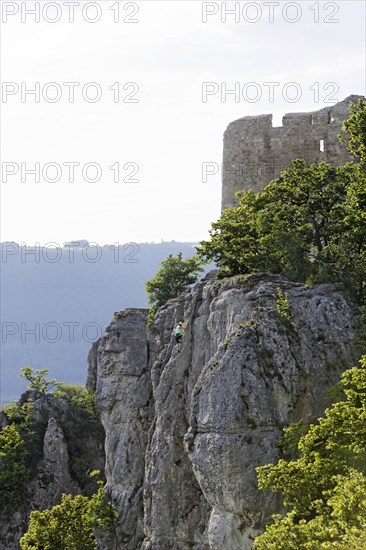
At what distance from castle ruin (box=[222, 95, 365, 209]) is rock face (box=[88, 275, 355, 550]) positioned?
12.3 metres

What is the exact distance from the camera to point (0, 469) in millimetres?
64875

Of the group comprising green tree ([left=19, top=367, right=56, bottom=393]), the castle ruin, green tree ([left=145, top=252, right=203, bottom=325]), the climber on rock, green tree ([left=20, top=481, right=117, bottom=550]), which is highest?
the castle ruin

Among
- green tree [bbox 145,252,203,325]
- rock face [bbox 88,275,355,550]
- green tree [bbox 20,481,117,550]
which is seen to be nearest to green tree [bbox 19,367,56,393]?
green tree [bbox 145,252,203,325]

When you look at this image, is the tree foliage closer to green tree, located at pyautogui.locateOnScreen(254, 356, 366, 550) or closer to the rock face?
the rock face

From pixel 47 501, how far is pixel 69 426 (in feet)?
22.0

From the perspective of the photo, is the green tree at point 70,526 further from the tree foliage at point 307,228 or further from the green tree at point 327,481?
the green tree at point 327,481

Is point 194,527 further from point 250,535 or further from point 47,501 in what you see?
point 47,501

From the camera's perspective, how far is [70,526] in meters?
47.6

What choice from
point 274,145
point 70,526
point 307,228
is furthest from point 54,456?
point 307,228

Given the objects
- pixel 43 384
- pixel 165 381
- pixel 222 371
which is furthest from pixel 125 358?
pixel 43 384

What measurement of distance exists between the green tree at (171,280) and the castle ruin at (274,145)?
449 cm

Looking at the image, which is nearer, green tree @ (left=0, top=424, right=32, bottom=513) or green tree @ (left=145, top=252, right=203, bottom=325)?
green tree @ (left=145, top=252, right=203, bottom=325)

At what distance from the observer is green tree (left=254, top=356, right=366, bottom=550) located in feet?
81.7

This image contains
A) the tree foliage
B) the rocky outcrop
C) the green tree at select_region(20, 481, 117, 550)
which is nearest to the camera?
the tree foliage
